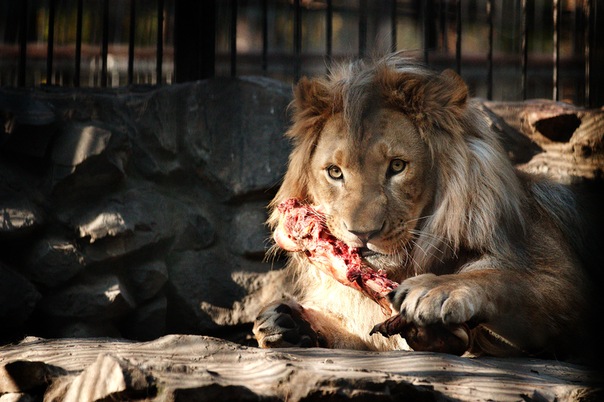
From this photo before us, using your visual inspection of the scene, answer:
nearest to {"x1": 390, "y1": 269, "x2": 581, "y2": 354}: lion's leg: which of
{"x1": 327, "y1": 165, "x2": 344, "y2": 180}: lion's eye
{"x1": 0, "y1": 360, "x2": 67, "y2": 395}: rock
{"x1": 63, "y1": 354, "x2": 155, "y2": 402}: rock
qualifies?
{"x1": 327, "y1": 165, "x2": 344, "y2": 180}: lion's eye

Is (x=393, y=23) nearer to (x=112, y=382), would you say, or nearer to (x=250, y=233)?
(x=250, y=233)

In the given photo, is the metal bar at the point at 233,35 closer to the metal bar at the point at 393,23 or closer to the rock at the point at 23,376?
the metal bar at the point at 393,23

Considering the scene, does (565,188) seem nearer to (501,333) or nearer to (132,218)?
(501,333)

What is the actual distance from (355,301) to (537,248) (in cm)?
85

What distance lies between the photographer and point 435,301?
290 cm

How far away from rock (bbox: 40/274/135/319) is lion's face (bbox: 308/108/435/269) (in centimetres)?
136

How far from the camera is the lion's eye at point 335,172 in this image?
3.60 metres

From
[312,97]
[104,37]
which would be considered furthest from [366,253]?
[104,37]

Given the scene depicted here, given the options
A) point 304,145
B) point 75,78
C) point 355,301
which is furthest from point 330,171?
point 75,78

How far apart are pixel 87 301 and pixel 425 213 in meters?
1.89

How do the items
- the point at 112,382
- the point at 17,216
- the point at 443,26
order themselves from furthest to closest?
the point at 443,26, the point at 17,216, the point at 112,382

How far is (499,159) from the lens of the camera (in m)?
3.67

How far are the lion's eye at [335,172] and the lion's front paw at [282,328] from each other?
1.98ft

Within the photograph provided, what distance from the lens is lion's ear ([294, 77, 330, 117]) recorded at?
3.82 metres
